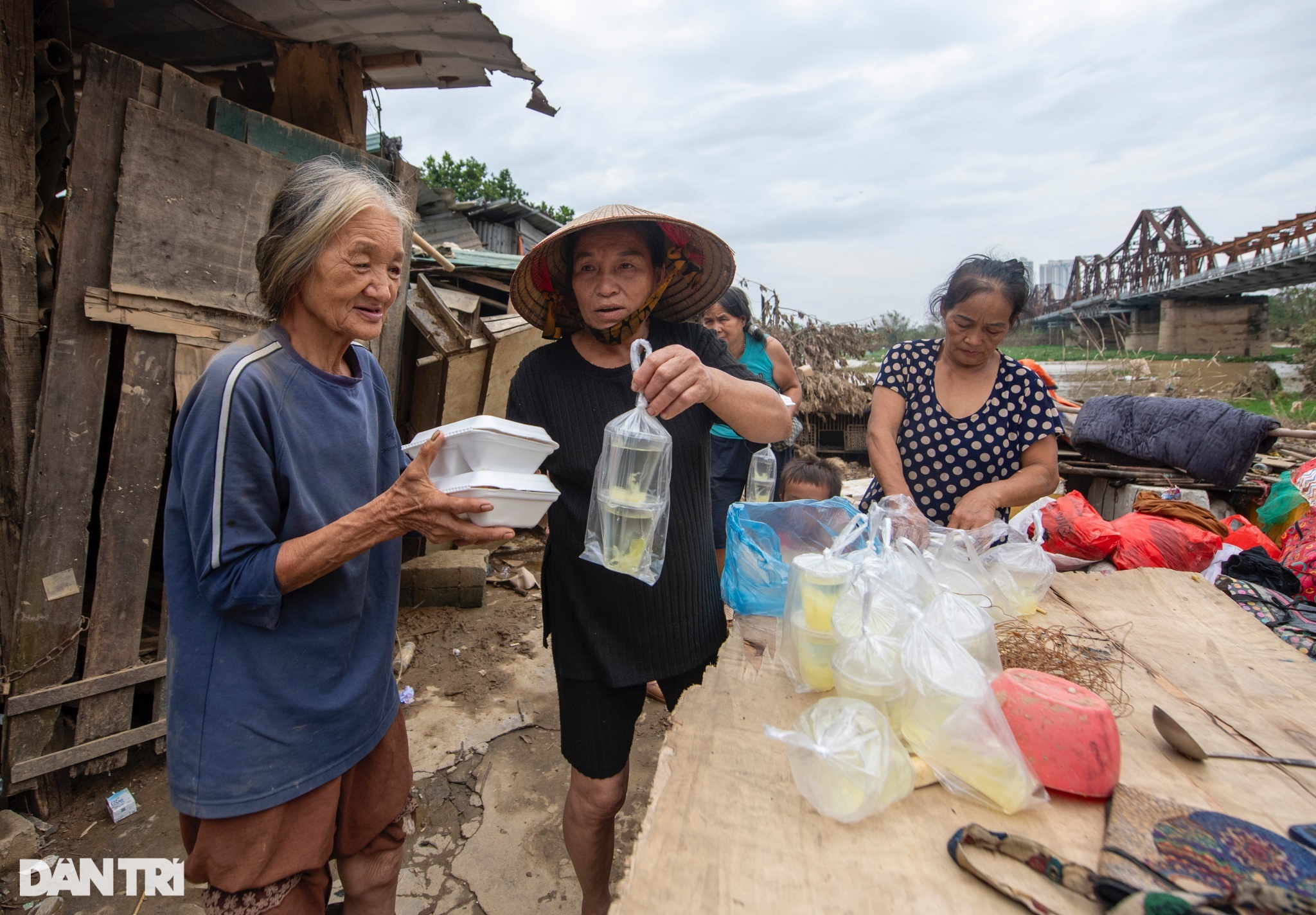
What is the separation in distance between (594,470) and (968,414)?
166 cm

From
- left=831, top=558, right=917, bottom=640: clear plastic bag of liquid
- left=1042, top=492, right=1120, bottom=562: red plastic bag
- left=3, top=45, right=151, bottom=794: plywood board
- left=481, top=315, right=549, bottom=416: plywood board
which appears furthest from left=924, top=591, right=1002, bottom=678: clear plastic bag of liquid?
left=481, top=315, right=549, bottom=416: plywood board

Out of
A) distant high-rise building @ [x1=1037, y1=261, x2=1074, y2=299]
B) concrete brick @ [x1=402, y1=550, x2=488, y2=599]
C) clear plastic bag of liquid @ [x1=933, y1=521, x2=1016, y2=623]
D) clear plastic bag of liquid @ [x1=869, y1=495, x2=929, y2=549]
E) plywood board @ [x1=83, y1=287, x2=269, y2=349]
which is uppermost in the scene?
distant high-rise building @ [x1=1037, y1=261, x2=1074, y2=299]

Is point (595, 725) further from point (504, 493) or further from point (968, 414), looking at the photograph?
point (968, 414)

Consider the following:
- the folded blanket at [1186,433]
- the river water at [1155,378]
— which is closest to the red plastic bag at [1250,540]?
the folded blanket at [1186,433]

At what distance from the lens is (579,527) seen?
178 cm

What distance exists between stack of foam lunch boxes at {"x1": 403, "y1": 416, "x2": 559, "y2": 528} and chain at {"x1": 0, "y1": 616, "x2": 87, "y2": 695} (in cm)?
233

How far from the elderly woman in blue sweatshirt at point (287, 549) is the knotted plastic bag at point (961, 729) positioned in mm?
941

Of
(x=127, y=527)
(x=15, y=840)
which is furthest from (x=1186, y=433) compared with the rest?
(x=15, y=840)

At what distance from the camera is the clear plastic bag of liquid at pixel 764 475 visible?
5.14 m

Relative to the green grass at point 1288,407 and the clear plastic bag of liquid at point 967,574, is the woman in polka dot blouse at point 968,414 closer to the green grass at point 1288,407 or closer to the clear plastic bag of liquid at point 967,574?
the clear plastic bag of liquid at point 967,574

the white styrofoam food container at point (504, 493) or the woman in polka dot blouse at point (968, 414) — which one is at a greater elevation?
the woman in polka dot blouse at point (968, 414)

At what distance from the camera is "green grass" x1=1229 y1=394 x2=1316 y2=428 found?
1016cm

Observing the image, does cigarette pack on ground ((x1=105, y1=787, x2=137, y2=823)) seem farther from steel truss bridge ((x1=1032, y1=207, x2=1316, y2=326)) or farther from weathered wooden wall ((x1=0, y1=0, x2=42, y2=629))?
steel truss bridge ((x1=1032, y1=207, x2=1316, y2=326))

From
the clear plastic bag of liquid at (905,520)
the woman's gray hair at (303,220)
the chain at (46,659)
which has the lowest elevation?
the chain at (46,659)
